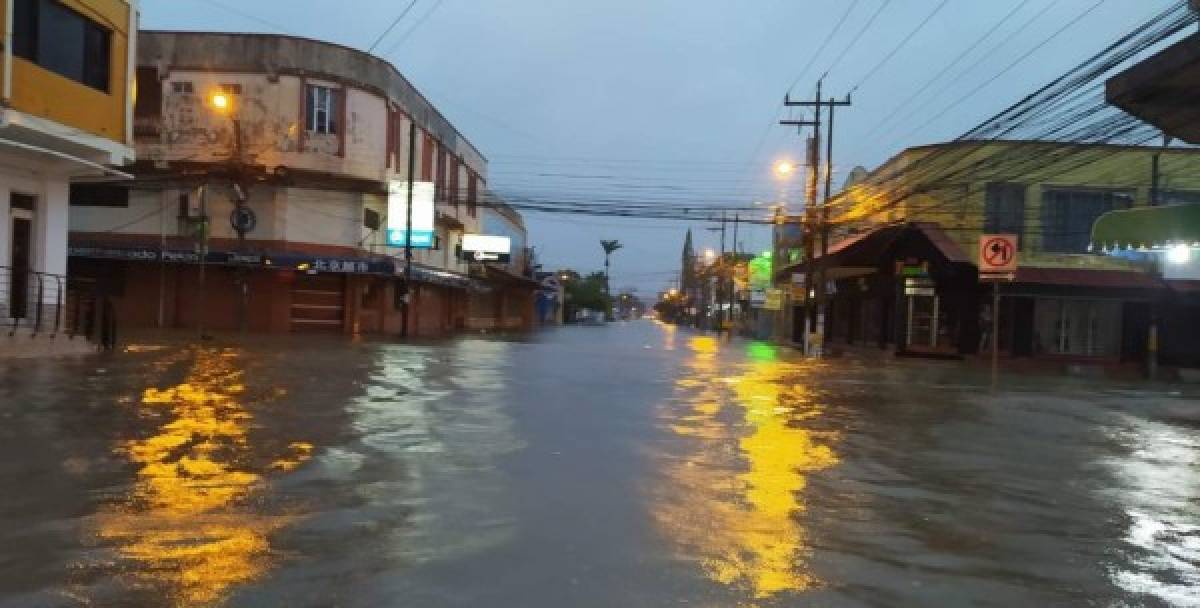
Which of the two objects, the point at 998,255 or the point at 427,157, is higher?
the point at 427,157

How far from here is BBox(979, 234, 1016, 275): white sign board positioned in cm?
2041

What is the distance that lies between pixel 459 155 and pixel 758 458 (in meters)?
47.2

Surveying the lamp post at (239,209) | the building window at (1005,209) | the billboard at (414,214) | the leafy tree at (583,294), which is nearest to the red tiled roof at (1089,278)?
the building window at (1005,209)

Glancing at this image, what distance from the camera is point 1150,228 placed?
11289mm

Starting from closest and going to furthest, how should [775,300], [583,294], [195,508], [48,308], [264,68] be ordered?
[195,508] < [48,308] < [264,68] < [775,300] < [583,294]

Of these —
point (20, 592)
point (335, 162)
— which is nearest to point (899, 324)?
point (335, 162)

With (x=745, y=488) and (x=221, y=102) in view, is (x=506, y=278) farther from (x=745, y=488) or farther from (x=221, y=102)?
(x=745, y=488)

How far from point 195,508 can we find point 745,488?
173 inches

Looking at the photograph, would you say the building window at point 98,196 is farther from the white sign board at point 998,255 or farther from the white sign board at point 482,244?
the white sign board at point 482,244

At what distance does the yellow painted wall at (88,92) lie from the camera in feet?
61.1

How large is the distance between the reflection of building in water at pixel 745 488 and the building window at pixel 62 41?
14080 millimetres

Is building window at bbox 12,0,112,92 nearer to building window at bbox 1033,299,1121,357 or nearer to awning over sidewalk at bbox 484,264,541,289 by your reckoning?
building window at bbox 1033,299,1121,357

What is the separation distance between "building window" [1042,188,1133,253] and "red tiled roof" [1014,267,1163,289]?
0.99 metres

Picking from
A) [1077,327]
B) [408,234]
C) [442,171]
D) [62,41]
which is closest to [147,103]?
[408,234]
